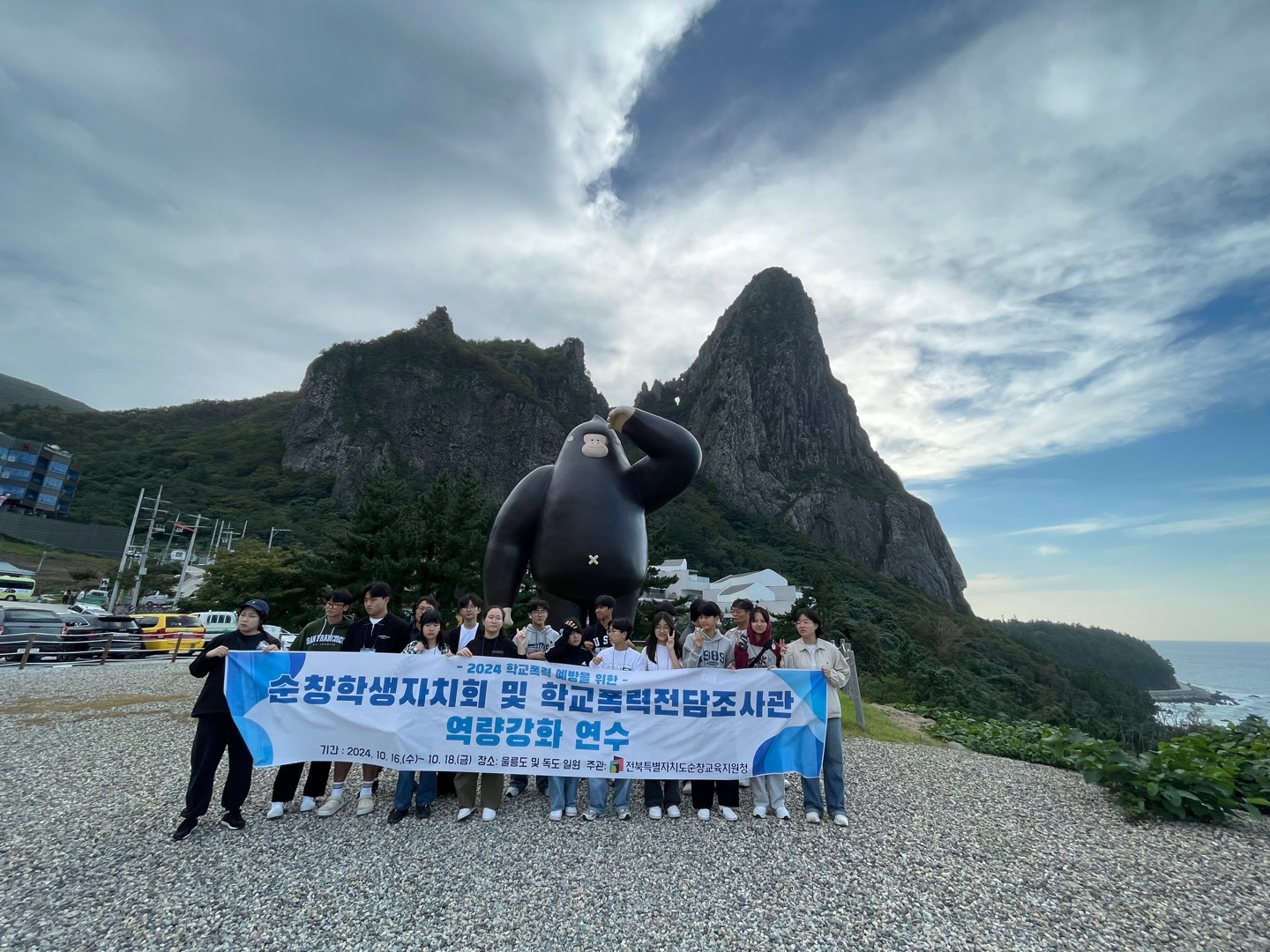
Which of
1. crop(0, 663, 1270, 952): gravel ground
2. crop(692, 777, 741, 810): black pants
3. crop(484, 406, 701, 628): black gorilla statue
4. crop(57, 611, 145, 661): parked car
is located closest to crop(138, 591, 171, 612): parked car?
crop(57, 611, 145, 661): parked car

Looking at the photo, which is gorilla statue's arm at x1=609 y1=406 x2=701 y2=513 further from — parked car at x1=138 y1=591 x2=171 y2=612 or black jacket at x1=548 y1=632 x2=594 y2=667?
parked car at x1=138 y1=591 x2=171 y2=612

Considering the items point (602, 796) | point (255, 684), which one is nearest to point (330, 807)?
point (255, 684)

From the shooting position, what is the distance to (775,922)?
284cm

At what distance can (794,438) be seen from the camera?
325ft

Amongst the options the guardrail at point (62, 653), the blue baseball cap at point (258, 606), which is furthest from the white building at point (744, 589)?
the blue baseball cap at point (258, 606)

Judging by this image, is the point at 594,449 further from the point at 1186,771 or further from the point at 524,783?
the point at 1186,771

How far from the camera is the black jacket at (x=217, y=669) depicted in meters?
3.65

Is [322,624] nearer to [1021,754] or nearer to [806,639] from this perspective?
[806,639]

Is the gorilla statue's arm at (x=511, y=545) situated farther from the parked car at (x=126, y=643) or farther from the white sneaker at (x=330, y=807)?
the parked car at (x=126, y=643)

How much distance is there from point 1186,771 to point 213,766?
660 centimetres

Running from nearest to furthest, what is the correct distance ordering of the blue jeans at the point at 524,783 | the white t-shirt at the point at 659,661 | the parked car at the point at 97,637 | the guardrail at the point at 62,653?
1. the white t-shirt at the point at 659,661
2. the blue jeans at the point at 524,783
3. the guardrail at the point at 62,653
4. the parked car at the point at 97,637

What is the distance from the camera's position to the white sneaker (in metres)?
3.95

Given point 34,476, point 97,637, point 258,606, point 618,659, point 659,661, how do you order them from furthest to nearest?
point 34,476
point 97,637
point 659,661
point 618,659
point 258,606

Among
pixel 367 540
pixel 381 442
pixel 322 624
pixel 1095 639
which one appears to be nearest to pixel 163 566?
pixel 367 540
